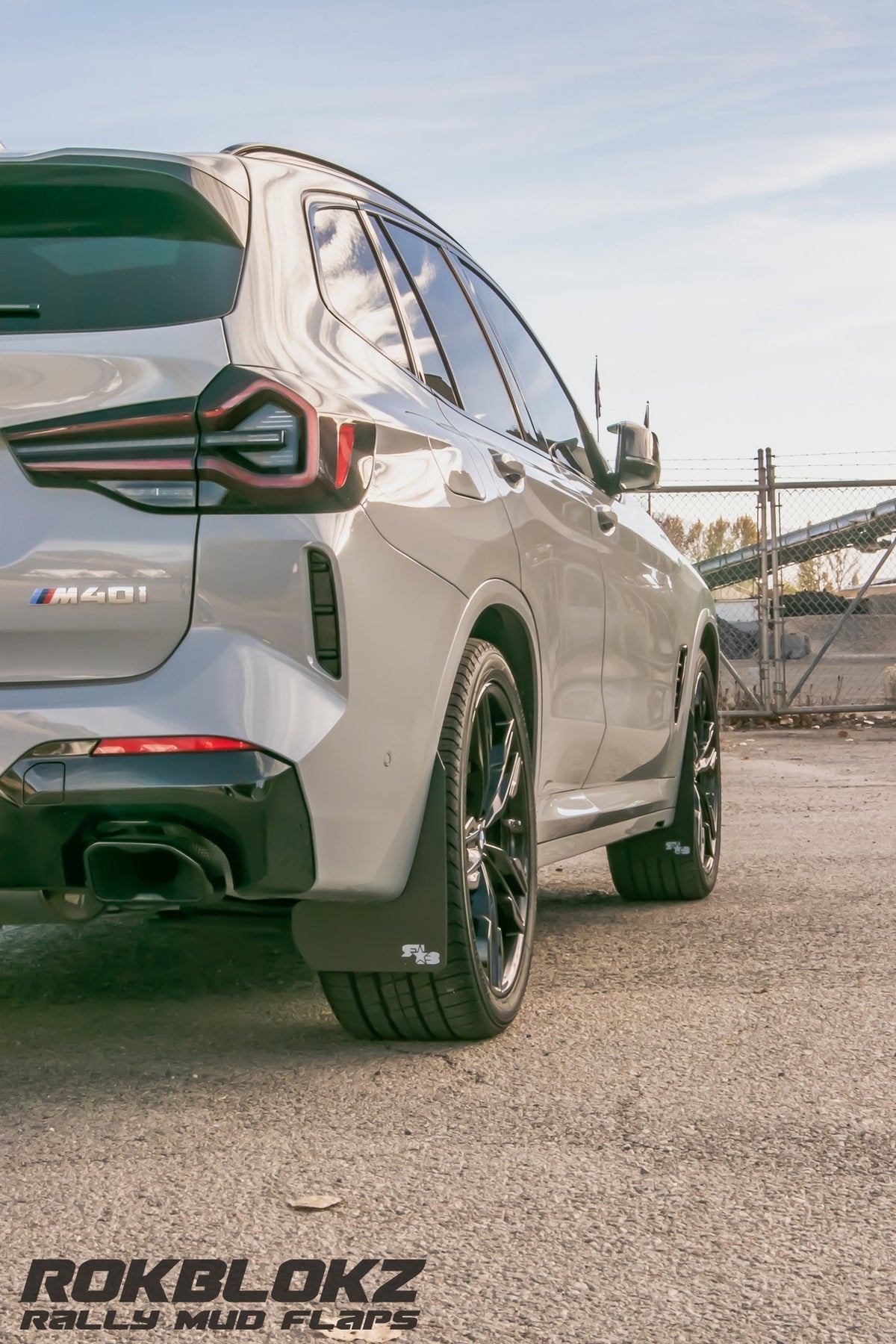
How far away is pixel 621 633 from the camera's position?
4930mm

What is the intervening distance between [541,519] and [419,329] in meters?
0.59

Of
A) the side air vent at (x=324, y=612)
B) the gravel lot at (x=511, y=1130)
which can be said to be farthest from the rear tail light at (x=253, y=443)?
the gravel lot at (x=511, y=1130)

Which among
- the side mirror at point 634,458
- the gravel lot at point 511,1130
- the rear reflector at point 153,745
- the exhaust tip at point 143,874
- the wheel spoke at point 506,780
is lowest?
the gravel lot at point 511,1130

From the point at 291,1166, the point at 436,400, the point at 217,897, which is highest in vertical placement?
→ the point at 436,400

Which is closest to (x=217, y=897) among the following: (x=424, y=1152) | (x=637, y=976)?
(x=424, y=1152)

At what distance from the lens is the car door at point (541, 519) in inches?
158

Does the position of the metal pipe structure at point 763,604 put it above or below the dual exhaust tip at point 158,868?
below

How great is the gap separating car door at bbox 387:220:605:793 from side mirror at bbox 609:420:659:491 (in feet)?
1.86

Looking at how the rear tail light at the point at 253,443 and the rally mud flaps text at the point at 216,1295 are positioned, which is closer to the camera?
the rally mud flaps text at the point at 216,1295

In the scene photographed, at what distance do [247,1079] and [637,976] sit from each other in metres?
1.44

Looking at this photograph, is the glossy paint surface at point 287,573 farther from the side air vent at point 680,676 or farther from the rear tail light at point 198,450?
the side air vent at point 680,676

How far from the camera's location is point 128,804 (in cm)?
283

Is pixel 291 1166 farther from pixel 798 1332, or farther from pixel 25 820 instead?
pixel 798 1332

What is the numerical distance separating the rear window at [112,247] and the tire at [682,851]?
10.7ft
